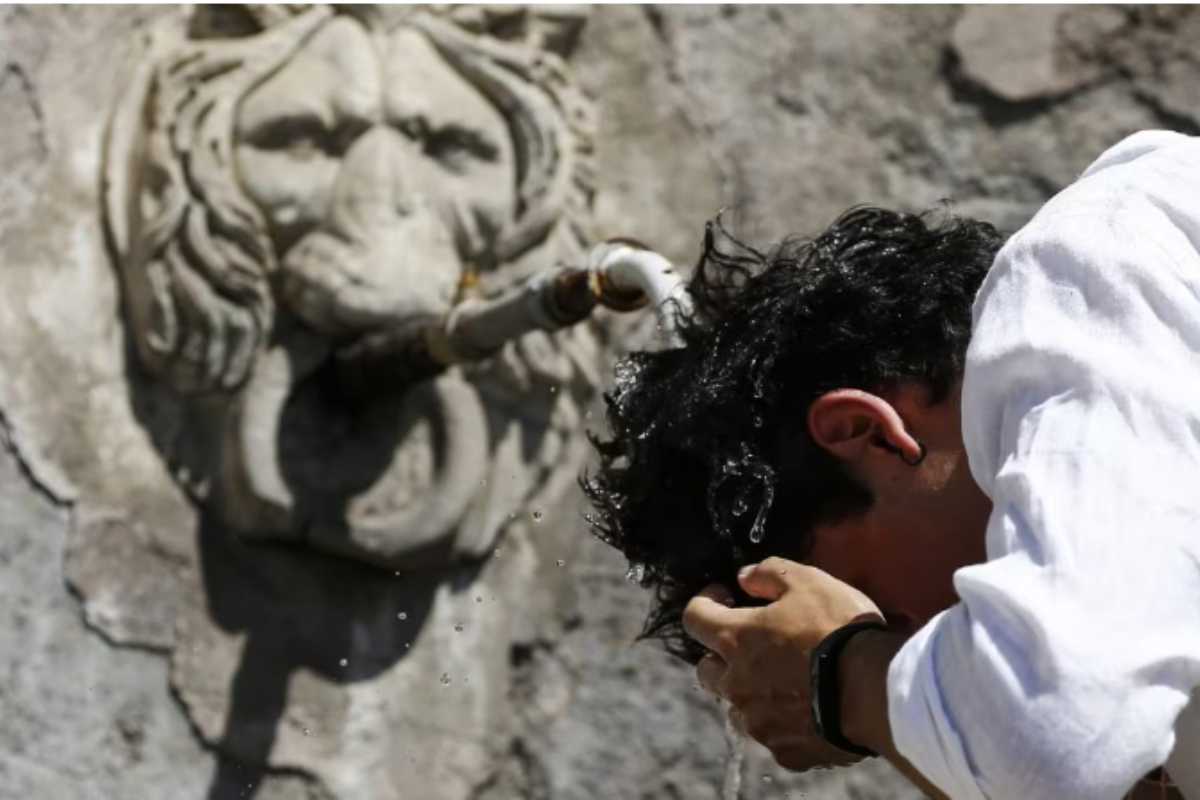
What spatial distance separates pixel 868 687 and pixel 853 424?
0.18m

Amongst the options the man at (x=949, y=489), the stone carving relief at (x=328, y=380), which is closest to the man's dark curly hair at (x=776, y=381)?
the man at (x=949, y=489)

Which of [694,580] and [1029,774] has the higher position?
[1029,774]

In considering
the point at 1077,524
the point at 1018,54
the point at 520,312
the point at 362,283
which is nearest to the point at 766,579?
the point at 1077,524

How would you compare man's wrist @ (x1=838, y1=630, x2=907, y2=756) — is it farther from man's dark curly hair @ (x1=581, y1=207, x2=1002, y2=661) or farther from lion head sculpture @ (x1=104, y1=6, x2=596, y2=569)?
lion head sculpture @ (x1=104, y1=6, x2=596, y2=569)

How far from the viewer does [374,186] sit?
172cm

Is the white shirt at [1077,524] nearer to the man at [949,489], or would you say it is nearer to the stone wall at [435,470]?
the man at [949,489]

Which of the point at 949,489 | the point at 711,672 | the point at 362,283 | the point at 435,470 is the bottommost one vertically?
the point at 435,470

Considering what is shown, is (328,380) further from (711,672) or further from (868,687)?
(868,687)

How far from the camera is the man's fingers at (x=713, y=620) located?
1.11 meters

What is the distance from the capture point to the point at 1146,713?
88 centimetres

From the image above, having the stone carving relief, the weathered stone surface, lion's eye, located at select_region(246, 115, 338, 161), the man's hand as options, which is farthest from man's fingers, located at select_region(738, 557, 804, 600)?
the weathered stone surface

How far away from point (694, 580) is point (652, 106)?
726 millimetres

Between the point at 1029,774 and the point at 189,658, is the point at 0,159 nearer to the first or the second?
the point at 189,658

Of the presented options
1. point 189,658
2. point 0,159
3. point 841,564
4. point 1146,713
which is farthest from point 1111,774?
point 0,159
